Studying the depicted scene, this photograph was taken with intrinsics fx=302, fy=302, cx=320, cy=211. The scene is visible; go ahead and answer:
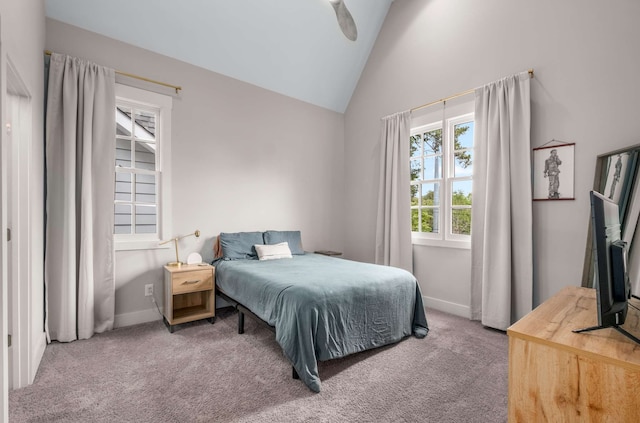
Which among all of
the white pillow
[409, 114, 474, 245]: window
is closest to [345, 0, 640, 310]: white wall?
[409, 114, 474, 245]: window

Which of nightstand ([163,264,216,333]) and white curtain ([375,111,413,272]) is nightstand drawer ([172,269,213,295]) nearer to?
nightstand ([163,264,216,333])

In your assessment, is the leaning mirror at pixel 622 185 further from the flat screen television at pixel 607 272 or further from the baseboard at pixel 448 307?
the flat screen television at pixel 607 272

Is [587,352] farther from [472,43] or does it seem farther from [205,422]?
[472,43]

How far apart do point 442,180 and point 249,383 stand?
2.92 meters

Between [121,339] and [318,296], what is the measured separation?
1918 mm

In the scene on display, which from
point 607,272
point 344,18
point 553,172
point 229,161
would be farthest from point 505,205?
point 229,161

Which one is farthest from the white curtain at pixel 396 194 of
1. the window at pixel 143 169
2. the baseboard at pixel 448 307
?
the window at pixel 143 169

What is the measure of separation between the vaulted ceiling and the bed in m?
2.39

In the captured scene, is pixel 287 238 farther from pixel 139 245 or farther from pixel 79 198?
pixel 79 198

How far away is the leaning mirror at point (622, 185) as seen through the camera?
2.16 metres

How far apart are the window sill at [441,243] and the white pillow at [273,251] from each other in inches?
62.7

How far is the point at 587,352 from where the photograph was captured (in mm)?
Result: 920

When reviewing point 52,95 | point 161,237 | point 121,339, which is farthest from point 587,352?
point 52,95

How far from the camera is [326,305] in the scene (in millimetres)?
2100
